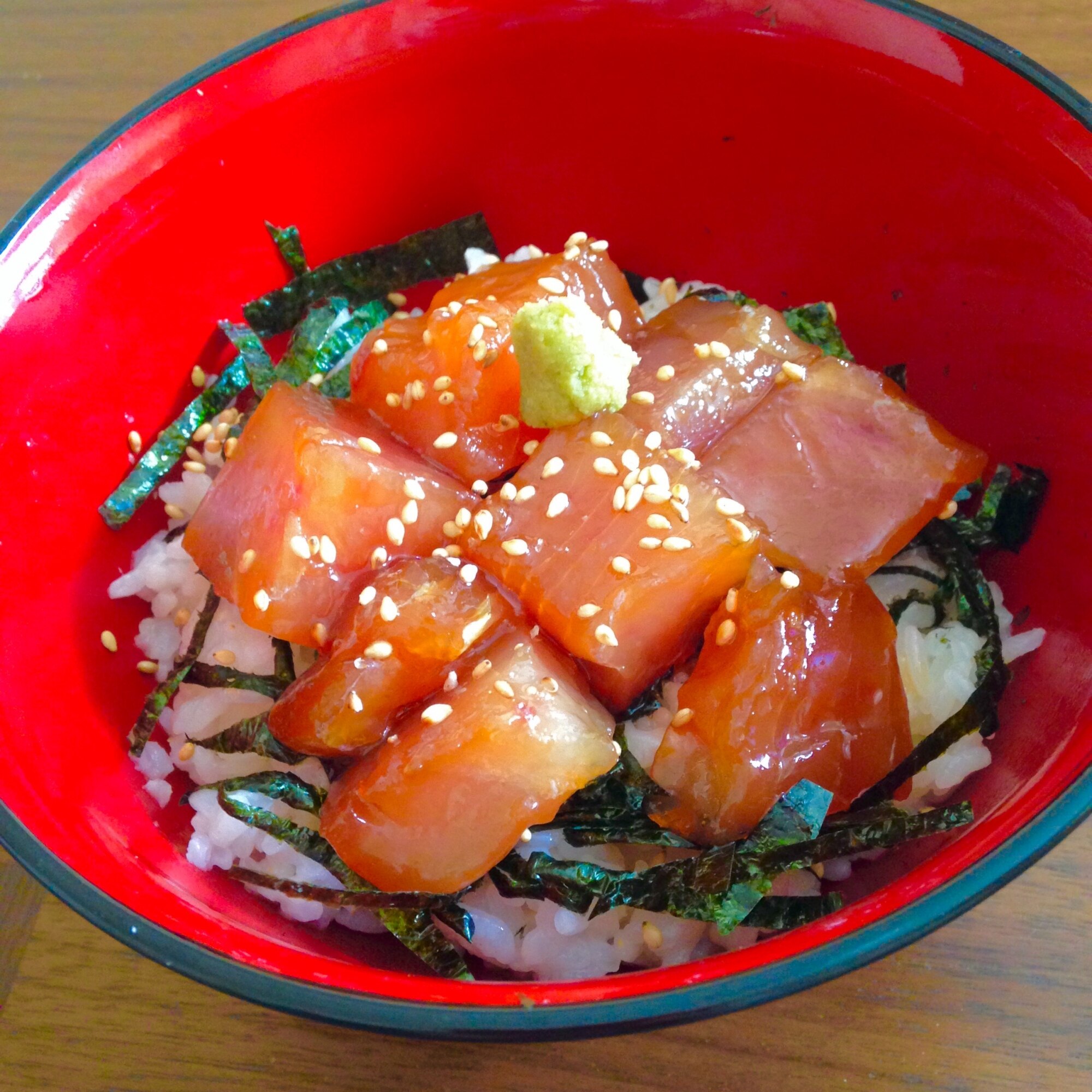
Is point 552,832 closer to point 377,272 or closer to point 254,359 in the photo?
point 254,359

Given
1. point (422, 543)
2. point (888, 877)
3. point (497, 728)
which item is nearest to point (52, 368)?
point (422, 543)

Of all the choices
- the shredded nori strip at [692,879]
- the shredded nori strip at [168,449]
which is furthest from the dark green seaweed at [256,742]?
the shredded nori strip at [168,449]

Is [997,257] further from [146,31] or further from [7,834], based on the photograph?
[146,31]

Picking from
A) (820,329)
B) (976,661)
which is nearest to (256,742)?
(976,661)

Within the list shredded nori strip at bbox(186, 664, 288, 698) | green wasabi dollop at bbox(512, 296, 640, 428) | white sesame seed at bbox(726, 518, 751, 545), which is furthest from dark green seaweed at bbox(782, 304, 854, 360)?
shredded nori strip at bbox(186, 664, 288, 698)

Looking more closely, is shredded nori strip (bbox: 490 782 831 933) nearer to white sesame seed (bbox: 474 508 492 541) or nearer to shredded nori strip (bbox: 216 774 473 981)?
→ shredded nori strip (bbox: 216 774 473 981)
